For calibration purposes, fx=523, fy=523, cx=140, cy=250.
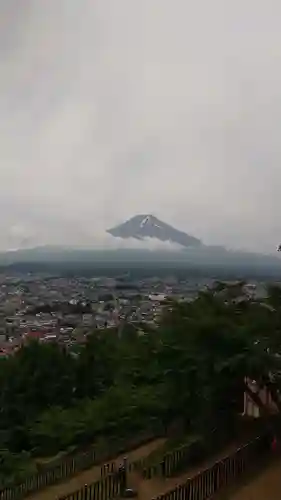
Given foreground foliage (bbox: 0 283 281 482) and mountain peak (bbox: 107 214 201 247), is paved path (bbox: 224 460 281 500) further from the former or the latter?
mountain peak (bbox: 107 214 201 247)

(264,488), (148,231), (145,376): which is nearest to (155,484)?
(264,488)

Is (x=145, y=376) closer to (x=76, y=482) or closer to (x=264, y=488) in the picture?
(x=76, y=482)

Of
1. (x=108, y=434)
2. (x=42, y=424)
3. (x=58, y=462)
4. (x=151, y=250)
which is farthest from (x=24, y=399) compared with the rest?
(x=151, y=250)

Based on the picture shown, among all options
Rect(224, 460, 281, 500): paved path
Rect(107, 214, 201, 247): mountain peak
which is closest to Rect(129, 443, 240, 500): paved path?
Rect(224, 460, 281, 500): paved path

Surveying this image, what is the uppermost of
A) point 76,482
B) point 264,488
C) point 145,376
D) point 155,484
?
point 145,376

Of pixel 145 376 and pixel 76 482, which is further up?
pixel 145 376

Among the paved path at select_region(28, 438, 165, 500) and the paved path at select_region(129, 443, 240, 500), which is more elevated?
the paved path at select_region(129, 443, 240, 500)

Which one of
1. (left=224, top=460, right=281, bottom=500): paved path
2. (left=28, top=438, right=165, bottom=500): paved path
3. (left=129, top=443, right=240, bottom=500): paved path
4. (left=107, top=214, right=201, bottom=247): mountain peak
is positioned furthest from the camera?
(left=107, top=214, right=201, bottom=247): mountain peak
